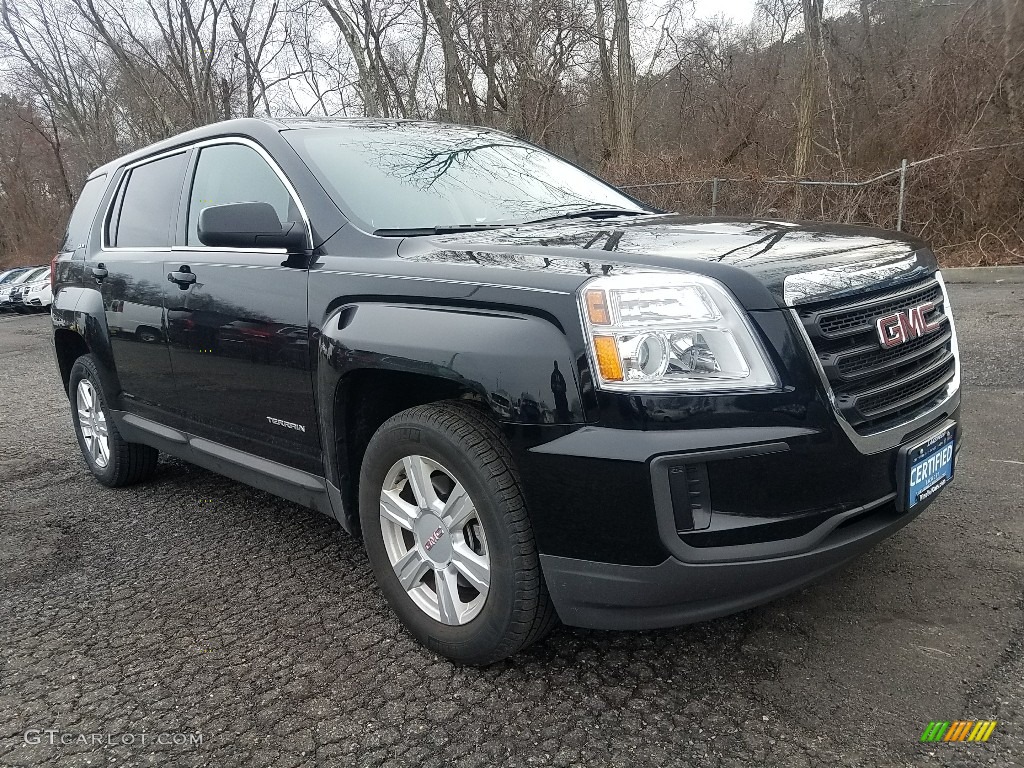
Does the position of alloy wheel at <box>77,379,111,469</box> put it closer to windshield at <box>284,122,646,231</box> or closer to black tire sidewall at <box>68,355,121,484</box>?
black tire sidewall at <box>68,355,121,484</box>

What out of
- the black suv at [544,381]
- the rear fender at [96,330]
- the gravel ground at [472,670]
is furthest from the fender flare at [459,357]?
the rear fender at [96,330]

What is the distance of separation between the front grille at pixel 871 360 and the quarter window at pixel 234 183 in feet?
6.09

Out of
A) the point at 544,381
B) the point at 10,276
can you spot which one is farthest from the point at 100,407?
the point at 10,276

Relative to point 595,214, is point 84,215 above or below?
above

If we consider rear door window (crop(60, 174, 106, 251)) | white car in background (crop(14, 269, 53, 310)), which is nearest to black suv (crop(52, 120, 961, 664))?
rear door window (crop(60, 174, 106, 251))

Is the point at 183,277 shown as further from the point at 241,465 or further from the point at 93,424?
the point at 93,424

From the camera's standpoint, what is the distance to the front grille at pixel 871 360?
197 cm

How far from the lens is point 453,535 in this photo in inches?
90.2

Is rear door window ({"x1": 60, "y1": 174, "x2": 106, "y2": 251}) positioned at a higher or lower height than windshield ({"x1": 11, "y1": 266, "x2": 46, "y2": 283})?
higher

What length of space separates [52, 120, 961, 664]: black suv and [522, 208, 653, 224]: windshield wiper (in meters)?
0.03

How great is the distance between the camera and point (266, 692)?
2.29m

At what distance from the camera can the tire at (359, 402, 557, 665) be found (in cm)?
210

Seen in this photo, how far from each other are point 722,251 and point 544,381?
66 centimetres

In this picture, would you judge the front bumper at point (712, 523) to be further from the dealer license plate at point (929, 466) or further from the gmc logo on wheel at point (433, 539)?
the gmc logo on wheel at point (433, 539)
